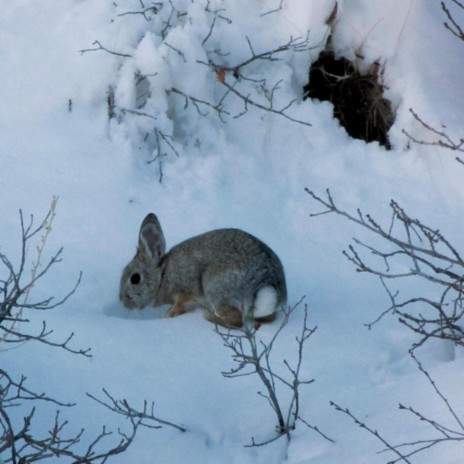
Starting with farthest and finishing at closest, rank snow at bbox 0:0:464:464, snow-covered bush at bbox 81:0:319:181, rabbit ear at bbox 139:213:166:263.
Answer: snow-covered bush at bbox 81:0:319:181 → rabbit ear at bbox 139:213:166:263 → snow at bbox 0:0:464:464

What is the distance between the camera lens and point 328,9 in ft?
28.4

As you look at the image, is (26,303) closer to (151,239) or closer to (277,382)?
A: (151,239)

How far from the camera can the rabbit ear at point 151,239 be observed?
6.93 m

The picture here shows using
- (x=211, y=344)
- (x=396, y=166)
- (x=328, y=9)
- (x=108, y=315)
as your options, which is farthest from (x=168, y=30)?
(x=211, y=344)

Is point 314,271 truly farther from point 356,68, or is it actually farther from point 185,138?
point 356,68

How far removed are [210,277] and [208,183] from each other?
1401 millimetres

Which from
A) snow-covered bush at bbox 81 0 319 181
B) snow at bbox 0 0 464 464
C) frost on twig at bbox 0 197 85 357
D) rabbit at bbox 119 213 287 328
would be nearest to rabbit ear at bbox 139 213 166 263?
rabbit at bbox 119 213 287 328

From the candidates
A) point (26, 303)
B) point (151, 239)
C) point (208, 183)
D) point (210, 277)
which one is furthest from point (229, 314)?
point (208, 183)

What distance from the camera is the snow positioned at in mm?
5348

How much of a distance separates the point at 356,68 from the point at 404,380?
12.7 feet

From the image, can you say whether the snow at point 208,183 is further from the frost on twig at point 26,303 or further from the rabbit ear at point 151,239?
the rabbit ear at point 151,239

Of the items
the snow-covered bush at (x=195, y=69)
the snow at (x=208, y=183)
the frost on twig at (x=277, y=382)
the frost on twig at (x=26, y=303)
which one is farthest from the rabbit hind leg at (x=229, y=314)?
the snow-covered bush at (x=195, y=69)

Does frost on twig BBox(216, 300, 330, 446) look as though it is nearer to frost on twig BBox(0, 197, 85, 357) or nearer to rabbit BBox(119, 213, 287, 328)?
rabbit BBox(119, 213, 287, 328)

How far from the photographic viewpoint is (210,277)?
6621 millimetres
